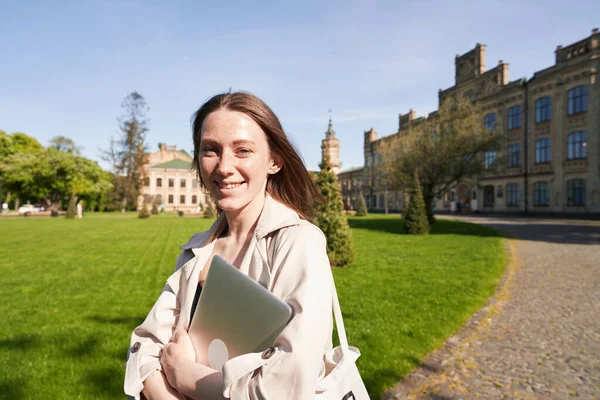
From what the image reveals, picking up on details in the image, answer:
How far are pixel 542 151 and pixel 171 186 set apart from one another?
61295 mm

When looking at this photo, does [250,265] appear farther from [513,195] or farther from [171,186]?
[171,186]

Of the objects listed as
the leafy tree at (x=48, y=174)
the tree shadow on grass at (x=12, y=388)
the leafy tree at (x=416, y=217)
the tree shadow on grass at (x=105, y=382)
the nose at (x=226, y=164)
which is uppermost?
the leafy tree at (x=48, y=174)

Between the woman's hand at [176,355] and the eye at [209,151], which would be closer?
the woman's hand at [176,355]

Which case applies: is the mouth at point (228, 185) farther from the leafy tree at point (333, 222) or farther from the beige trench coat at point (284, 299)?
the leafy tree at point (333, 222)

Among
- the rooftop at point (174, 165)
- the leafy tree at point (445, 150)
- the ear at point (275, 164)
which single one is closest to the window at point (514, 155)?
the leafy tree at point (445, 150)

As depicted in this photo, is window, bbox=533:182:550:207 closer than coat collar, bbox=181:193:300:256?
No

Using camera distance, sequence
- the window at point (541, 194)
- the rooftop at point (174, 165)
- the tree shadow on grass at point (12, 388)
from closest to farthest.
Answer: the tree shadow on grass at point (12, 388), the window at point (541, 194), the rooftop at point (174, 165)

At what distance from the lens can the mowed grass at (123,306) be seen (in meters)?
3.96

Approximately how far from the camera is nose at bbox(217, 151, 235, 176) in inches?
54.8

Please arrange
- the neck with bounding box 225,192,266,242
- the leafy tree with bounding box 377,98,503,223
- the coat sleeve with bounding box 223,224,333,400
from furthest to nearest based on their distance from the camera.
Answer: the leafy tree with bounding box 377,98,503,223 → the neck with bounding box 225,192,266,242 → the coat sleeve with bounding box 223,224,333,400

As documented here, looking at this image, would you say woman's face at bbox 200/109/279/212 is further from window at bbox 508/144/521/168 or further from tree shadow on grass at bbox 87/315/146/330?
window at bbox 508/144/521/168

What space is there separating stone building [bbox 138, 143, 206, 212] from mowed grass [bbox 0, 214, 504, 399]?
59915 millimetres

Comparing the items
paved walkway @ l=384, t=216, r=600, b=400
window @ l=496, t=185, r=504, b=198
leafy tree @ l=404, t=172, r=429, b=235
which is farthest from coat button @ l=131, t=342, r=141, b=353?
window @ l=496, t=185, r=504, b=198

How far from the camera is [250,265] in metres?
1.36
